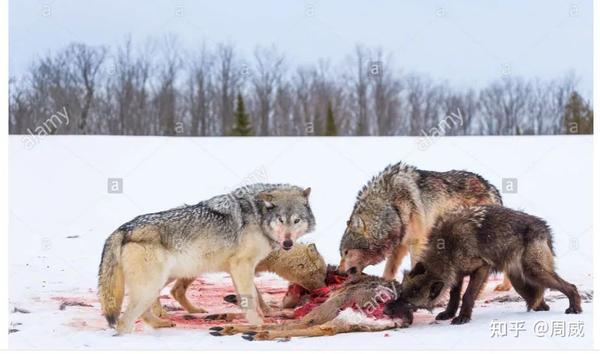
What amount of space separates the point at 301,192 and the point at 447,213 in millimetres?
1855

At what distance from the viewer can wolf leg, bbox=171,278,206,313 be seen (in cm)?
975

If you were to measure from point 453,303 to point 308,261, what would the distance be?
170 cm

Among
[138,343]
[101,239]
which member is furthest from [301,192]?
[101,239]

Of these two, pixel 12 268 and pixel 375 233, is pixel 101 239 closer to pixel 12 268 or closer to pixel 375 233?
pixel 12 268

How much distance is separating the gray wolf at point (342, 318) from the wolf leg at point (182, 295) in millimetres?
1118

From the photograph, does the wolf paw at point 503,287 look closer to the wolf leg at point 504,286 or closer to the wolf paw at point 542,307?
the wolf leg at point 504,286

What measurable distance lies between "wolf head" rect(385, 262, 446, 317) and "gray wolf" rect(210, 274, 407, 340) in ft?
0.37

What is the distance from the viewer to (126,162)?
22.4 m

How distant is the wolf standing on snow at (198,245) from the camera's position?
27.6 ft

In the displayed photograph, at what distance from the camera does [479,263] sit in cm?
909

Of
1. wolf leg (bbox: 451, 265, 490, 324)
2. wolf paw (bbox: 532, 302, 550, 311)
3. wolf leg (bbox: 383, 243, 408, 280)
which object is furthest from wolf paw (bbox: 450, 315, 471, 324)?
wolf leg (bbox: 383, 243, 408, 280)

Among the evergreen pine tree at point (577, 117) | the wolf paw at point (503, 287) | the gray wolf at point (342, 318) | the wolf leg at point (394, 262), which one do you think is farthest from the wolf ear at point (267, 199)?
the evergreen pine tree at point (577, 117)

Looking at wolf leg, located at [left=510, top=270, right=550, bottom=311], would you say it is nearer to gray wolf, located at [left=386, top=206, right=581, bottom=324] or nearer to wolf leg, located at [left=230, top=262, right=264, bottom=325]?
gray wolf, located at [left=386, top=206, right=581, bottom=324]

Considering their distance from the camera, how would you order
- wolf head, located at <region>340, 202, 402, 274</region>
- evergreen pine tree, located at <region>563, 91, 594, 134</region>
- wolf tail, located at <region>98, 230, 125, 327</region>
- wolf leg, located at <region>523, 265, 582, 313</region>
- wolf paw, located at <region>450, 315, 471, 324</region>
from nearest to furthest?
wolf tail, located at <region>98, 230, 125, 327</region>, wolf paw, located at <region>450, 315, 471, 324</region>, wolf leg, located at <region>523, 265, 582, 313</region>, wolf head, located at <region>340, 202, 402, 274</region>, evergreen pine tree, located at <region>563, 91, 594, 134</region>
